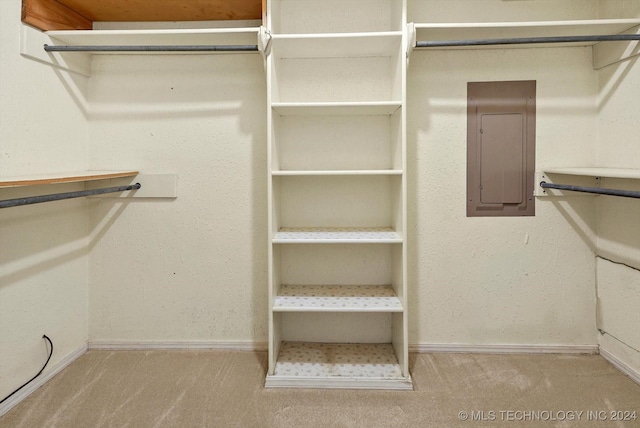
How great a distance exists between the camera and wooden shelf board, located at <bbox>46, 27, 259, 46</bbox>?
74.2 inches

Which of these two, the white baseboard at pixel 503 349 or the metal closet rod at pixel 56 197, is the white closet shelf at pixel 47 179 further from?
the white baseboard at pixel 503 349

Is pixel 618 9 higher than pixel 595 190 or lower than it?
higher

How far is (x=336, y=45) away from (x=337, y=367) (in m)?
1.65

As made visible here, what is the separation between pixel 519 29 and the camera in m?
1.89

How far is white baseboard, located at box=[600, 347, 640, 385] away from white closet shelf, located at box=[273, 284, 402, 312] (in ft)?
3.91

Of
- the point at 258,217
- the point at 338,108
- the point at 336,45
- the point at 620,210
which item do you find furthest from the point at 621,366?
the point at 336,45

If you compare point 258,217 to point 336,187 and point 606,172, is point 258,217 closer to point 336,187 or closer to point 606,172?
point 336,187

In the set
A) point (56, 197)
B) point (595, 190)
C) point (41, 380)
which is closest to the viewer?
point (56, 197)

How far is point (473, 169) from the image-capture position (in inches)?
87.7

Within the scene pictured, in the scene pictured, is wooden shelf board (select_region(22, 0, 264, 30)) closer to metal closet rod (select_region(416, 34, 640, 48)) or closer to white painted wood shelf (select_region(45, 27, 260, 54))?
white painted wood shelf (select_region(45, 27, 260, 54))

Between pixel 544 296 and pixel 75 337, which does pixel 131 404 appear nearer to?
pixel 75 337

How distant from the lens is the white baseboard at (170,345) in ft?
7.59

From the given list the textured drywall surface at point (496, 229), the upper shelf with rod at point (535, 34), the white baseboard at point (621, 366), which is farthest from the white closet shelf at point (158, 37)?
the white baseboard at point (621, 366)

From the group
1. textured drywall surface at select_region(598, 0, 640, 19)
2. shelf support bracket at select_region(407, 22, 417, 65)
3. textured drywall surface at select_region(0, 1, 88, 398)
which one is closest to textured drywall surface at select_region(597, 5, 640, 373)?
textured drywall surface at select_region(598, 0, 640, 19)
